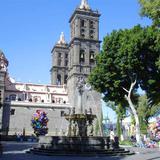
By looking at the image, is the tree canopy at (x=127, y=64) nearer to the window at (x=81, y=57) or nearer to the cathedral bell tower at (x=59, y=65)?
the window at (x=81, y=57)

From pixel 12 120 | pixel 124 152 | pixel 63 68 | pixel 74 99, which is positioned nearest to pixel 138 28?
pixel 124 152

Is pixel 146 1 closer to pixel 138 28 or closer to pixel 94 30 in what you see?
pixel 138 28

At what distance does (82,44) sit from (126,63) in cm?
3887

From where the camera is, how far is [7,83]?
2889 inches

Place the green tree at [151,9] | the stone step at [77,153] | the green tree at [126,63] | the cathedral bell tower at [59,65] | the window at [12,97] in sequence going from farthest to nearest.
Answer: the cathedral bell tower at [59,65] < the window at [12,97] < the green tree at [126,63] < the stone step at [77,153] < the green tree at [151,9]

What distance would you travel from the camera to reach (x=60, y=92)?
77938mm

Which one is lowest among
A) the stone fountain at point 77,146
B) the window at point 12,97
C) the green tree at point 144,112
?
the stone fountain at point 77,146

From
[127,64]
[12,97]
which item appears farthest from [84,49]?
[127,64]

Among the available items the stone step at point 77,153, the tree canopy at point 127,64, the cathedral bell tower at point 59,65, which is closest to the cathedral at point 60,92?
the cathedral bell tower at point 59,65

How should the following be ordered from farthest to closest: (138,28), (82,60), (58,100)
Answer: (58,100), (82,60), (138,28)

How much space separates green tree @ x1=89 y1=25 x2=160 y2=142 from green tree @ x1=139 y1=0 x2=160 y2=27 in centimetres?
1486

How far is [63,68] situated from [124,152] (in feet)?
209

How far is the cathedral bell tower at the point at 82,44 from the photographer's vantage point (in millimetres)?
68625

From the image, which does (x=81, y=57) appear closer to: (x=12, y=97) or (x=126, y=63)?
(x=12, y=97)
